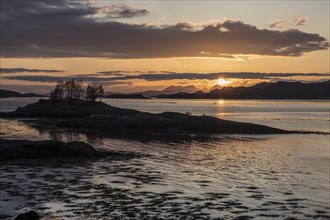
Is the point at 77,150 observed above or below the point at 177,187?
above

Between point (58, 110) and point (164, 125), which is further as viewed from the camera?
point (58, 110)

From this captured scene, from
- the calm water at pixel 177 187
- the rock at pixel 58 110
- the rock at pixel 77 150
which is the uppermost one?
the rock at pixel 58 110

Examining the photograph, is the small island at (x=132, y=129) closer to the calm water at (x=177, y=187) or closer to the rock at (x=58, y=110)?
the calm water at (x=177, y=187)

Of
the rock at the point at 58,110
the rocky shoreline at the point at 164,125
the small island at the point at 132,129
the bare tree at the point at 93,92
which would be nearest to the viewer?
the small island at the point at 132,129

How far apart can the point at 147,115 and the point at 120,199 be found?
60.2 m

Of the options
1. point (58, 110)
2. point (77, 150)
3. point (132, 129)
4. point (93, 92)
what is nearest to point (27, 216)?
point (77, 150)

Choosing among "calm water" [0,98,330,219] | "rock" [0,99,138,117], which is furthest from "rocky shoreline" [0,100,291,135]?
"rock" [0,99,138,117]

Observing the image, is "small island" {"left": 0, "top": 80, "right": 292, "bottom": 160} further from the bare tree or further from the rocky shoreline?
the bare tree

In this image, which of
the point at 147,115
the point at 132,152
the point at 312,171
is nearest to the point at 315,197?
the point at 312,171

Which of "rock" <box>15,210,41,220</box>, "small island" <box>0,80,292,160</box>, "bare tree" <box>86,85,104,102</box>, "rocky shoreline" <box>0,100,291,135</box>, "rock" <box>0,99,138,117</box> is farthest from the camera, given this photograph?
"bare tree" <box>86,85,104,102</box>

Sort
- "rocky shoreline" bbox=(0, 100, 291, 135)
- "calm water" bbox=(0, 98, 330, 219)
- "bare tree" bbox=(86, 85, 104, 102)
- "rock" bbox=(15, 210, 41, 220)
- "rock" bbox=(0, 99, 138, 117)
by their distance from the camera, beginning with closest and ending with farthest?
"rock" bbox=(15, 210, 41, 220)
"calm water" bbox=(0, 98, 330, 219)
"rocky shoreline" bbox=(0, 100, 291, 135)
"rock" bbox=(0, 99, 138, 117)
"bare tree" bbox=(86, 85, 104, 102)

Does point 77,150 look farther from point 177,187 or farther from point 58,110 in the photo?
point 58,110

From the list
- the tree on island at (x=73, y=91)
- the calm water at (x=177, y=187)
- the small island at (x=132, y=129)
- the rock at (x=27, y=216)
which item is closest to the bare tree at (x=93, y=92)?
the tree on island at (x=73, y=91)

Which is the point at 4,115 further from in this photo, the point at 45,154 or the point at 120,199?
the point at 120,199
